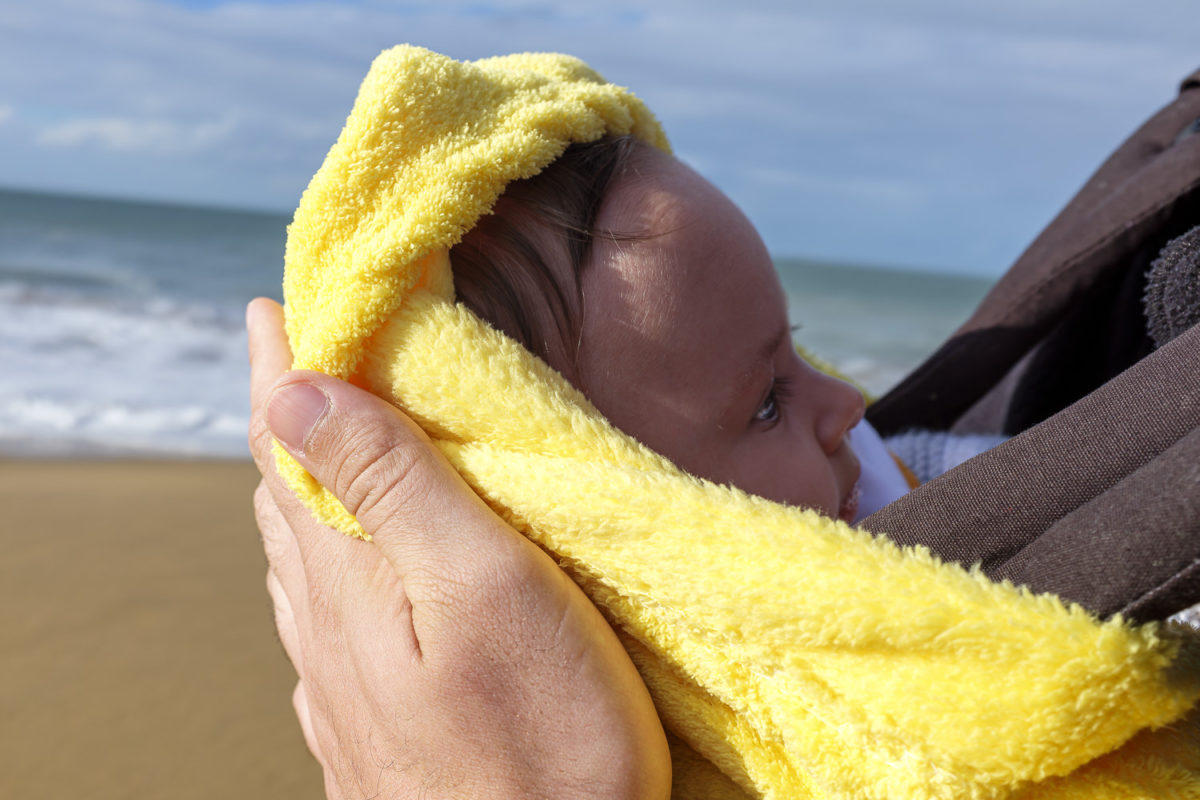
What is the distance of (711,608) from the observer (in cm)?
64

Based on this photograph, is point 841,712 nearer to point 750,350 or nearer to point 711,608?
point 711,608

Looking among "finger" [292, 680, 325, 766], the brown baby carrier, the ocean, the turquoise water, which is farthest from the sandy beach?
the turquoise water

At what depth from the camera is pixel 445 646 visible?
26.7 inches

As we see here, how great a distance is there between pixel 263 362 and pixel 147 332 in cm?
603

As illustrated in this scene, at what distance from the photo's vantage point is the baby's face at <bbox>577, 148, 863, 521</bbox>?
0.88 m

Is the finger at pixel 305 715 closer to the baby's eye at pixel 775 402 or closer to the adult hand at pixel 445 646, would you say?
the adult hand at pixel 445 646

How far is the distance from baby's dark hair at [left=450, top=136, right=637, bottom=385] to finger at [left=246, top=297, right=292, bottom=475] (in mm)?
242

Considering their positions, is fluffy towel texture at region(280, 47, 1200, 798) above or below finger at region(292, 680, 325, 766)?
above

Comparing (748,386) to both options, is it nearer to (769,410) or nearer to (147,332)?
(769,410)

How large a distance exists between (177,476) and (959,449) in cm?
322

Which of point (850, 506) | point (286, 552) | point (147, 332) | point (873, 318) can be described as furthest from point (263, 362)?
point (873, 318)

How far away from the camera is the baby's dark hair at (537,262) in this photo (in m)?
0.86

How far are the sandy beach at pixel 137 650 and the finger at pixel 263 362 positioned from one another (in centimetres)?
137

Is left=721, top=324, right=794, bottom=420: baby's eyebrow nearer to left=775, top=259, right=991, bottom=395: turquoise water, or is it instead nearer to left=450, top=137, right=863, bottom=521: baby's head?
left=450, top=137, right=863, bottom=521: baby's head
